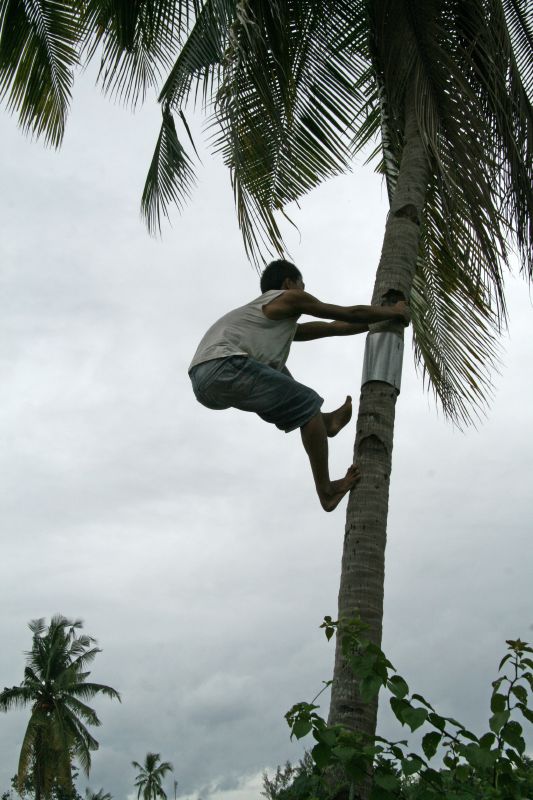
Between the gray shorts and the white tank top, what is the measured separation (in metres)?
0.05

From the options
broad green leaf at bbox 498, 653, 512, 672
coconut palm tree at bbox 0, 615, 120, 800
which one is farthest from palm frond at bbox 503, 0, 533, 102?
coconut palm tree at bbox 0, 615, 120, 800

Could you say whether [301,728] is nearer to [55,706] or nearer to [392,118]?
[392,118]

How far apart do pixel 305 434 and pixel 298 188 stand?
98.3 inches

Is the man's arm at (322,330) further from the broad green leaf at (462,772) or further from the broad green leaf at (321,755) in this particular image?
the broad green leaf at (321,755)

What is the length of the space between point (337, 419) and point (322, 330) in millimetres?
455

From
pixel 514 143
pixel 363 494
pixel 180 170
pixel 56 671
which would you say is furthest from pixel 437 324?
pixel 56 671

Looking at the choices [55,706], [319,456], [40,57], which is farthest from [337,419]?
[55,706]

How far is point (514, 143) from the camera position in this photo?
5441 millimetres

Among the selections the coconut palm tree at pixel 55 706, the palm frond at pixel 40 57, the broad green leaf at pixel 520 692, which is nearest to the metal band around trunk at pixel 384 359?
the broad green leaf at pixel 520 692

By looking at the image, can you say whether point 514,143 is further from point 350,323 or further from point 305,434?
point 305,434

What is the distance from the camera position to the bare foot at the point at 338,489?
3.63m

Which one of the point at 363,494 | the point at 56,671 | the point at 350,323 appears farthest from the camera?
the point at 56,671

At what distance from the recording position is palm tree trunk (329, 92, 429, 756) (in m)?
3.09

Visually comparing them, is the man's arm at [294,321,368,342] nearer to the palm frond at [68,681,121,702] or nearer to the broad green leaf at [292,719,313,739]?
the broad green leaf at [292,719,313,739]
